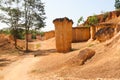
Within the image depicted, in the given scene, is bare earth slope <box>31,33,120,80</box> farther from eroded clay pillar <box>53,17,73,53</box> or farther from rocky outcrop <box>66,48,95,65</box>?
eroded clay pillar <box>53,17,73,53</box>

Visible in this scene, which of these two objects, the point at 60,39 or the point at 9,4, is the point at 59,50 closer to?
the point at 60,39

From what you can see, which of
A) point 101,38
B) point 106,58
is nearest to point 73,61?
point 106,58

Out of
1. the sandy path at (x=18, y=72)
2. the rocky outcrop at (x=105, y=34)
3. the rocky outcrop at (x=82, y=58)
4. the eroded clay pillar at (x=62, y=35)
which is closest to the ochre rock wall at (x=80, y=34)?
the rocky outcrop at (x=105, y=34)

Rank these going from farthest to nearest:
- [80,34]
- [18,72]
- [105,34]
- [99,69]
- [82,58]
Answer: [80,34], [105,34], [18,72], [82,58], [99,69]

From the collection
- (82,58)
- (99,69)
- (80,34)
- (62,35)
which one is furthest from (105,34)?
(99,69)

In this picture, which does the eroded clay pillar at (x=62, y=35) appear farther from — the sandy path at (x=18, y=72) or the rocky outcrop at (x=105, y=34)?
the sandy path at (x=18, y=72)

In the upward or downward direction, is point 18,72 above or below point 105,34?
below

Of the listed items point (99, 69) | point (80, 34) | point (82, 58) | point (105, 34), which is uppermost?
point (105, 34)

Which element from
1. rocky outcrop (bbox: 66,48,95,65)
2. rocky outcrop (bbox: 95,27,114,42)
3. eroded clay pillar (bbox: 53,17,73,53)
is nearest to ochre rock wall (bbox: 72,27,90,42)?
rocky outcrop (bbox: 95,27,114,42)

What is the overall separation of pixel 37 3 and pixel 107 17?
11581mm

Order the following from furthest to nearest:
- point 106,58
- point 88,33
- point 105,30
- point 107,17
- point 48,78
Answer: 1. point 107,17
2. point 88,33
3. point 105,30
4. point 106,58
5. point 48,78

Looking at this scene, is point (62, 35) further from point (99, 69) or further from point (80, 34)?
point (80, 34)

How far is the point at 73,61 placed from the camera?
11781 millimetres

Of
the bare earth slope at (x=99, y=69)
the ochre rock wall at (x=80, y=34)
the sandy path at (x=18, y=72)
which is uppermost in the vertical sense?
the ochre rock wall at (x=80, y=34)
